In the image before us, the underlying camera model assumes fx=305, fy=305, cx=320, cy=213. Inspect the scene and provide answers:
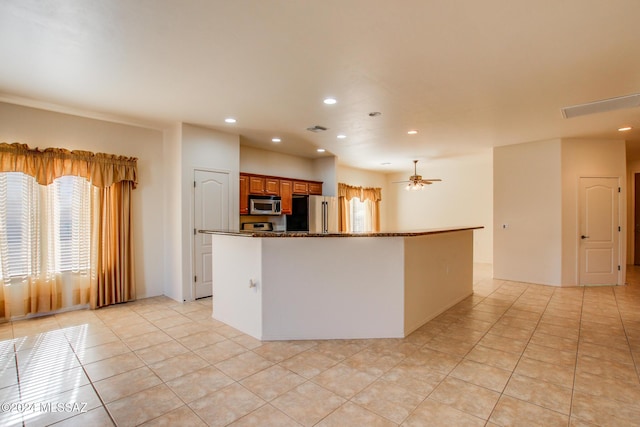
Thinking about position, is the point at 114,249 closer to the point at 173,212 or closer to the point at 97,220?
the point at 97,220

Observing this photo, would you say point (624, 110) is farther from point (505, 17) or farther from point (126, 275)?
point (126, 275)

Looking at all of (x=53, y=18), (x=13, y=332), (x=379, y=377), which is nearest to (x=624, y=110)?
(x=379, y=377)

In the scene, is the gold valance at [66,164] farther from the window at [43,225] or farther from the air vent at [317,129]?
the air vent at [317,129]

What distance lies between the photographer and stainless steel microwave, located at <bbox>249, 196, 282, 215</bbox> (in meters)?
5.87

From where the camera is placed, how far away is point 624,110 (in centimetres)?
399

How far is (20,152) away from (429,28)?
478 centimetres

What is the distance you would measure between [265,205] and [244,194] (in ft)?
1.64

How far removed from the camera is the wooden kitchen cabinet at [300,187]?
6.71m

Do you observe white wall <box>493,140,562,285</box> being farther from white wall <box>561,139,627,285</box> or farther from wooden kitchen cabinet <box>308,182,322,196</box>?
wooden kitchen cabinet <box>308,182,322,196</box>

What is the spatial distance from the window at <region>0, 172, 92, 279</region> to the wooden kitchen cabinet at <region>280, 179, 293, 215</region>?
10.8ft

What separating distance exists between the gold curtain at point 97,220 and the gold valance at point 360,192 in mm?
5080

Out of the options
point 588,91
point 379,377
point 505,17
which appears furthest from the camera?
point 588,91

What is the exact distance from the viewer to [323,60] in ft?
8.96

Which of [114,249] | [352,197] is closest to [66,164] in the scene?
[114,249]
